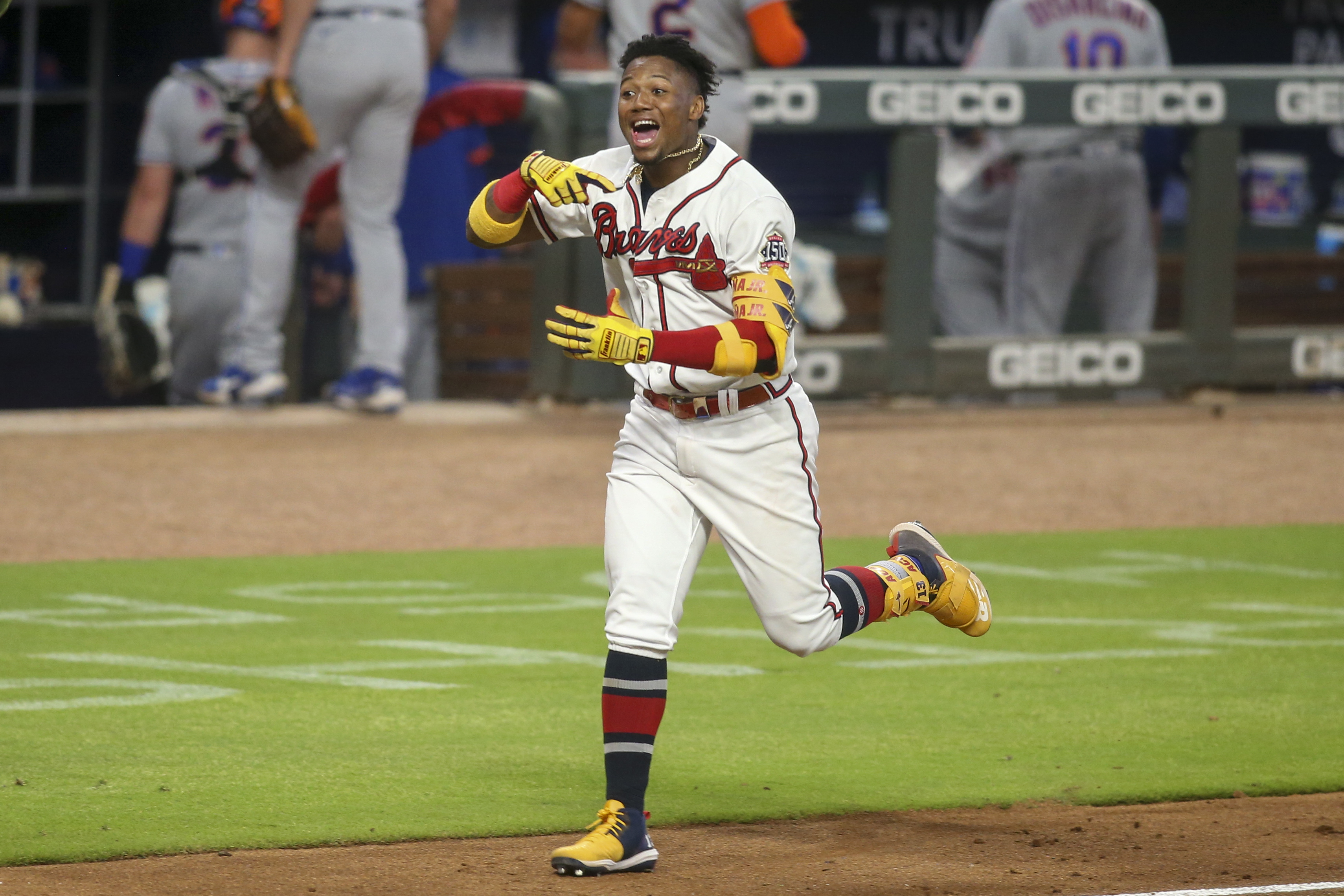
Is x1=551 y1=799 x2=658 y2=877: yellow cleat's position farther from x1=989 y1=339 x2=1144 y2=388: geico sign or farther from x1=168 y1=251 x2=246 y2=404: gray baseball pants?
x1=168 y1=251 x2=246 y2=404: gray baseball pants

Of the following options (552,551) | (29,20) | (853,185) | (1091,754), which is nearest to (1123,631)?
(1091,754)

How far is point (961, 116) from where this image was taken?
37.8 feet

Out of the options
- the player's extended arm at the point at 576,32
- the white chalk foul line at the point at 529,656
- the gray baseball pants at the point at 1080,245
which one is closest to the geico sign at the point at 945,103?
the gray baseball pants at the point at 1080,245

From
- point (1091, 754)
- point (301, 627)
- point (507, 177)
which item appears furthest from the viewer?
point (301, 627)

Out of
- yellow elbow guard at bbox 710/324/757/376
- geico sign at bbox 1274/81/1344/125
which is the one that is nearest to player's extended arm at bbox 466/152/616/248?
yellow elbow guard at bbox 710/324/757/376

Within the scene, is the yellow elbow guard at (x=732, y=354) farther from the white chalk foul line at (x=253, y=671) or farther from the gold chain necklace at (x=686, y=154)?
the white chalk foul line at (x=253, y=671)

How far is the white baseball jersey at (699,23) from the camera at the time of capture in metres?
10.0

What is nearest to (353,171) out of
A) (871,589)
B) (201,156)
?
(201,156)

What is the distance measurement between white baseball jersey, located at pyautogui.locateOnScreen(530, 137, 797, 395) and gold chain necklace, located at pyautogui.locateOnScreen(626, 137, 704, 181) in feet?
0.04

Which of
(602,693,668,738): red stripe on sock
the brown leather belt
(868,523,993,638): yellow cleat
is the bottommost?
(602,693,668,738): red stripe on sock

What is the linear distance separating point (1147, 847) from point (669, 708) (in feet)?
5.48

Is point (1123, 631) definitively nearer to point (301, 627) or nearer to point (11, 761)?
point (301, 627)

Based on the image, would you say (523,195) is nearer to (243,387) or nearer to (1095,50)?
(243,387)

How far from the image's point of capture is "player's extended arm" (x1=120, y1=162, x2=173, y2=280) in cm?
1305
